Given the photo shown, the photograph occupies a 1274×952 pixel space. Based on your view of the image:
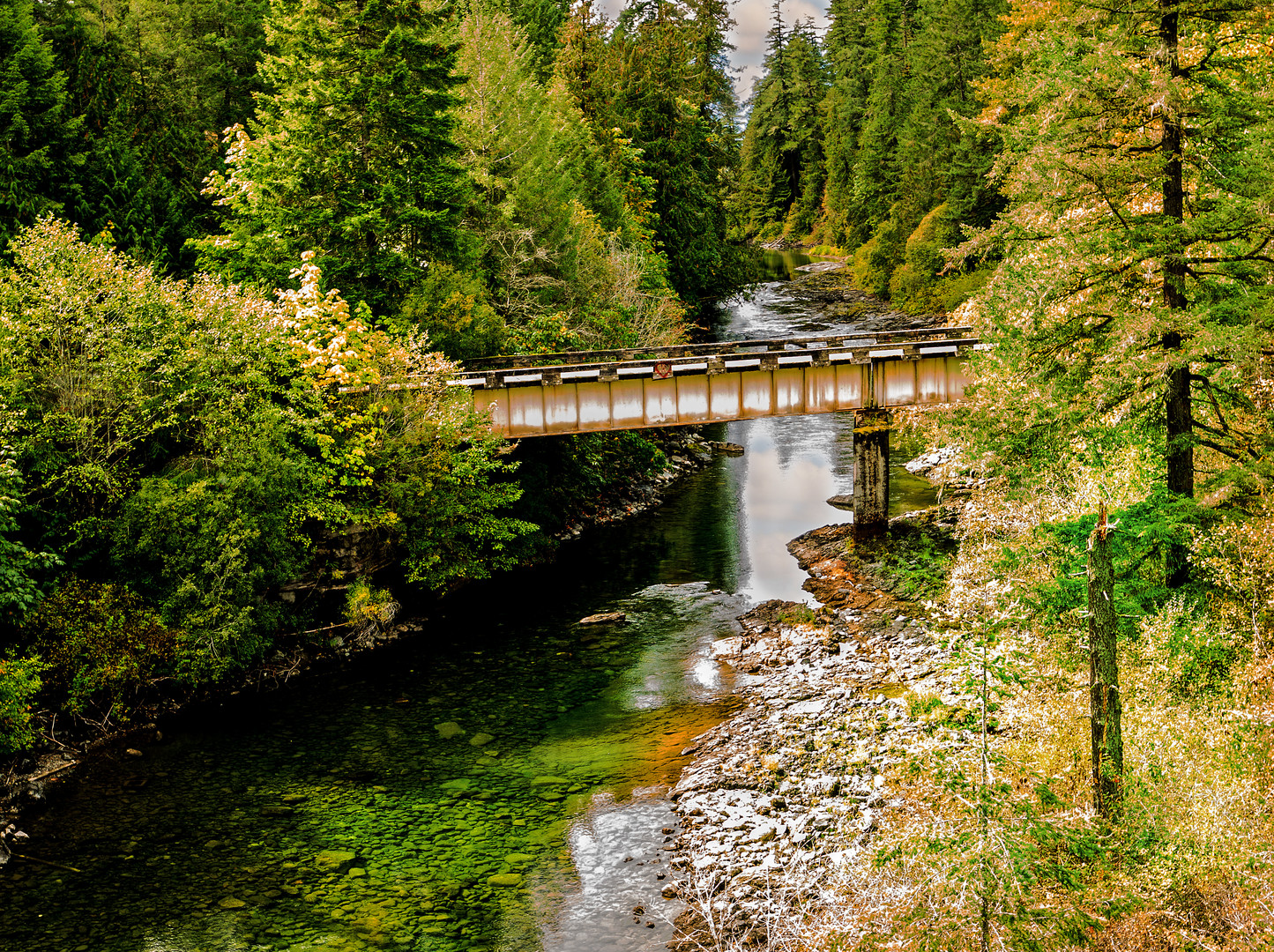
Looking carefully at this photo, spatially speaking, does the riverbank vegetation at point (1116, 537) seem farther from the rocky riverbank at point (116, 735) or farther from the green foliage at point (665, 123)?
the green foliage at point (665, 123)

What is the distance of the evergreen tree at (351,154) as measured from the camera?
28828 mm

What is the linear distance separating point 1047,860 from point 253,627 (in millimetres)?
19367

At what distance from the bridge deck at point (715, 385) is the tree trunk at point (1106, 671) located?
1840 cm

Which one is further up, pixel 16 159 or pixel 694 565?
pixel 16 159

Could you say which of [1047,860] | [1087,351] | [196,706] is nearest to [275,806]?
[196,706]

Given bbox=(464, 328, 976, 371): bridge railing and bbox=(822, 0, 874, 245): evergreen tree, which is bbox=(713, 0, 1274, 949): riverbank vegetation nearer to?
bbox=(464, 328, 976, 371): bridge railing

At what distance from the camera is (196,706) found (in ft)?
73.2

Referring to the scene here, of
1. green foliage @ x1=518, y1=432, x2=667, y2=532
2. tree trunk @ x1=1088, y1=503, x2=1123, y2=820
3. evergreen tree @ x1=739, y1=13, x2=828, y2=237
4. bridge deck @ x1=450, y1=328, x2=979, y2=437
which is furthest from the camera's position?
evergreen tree @ x1=739, y1=13, x2=828, y2=237

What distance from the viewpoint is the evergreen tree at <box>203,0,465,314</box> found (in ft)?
94.6

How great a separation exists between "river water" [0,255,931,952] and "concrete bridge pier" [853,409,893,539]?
3.63 meters

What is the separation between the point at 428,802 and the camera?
1792cm

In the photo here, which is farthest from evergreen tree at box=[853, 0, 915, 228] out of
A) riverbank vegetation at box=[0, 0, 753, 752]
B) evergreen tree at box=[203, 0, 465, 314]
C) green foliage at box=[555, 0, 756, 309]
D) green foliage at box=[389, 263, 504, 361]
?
evergreen tree at box=[203, 0, 465, 314]

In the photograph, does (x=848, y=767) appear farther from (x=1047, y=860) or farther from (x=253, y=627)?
(x=253, y=627)

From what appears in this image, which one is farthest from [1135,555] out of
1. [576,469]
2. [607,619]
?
[576,469]
